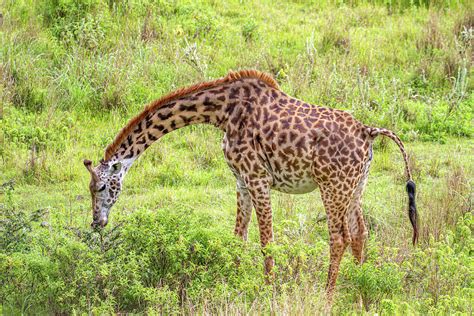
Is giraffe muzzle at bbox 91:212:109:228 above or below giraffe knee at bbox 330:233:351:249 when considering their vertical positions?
above

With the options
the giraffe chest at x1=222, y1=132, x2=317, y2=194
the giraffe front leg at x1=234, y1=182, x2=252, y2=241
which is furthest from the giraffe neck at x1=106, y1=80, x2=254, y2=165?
the giraffe front leg at x1=234, y1=182, x2=252, y2=241

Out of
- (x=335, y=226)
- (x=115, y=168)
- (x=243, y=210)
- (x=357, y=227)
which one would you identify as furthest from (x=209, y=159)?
(x=335, y=226)

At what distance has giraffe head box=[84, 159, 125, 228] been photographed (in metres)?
7.69

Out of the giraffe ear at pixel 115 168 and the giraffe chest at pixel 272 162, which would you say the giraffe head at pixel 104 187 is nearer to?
the giraffe ear at pixel 115 168

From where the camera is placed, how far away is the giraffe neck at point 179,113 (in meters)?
7.75

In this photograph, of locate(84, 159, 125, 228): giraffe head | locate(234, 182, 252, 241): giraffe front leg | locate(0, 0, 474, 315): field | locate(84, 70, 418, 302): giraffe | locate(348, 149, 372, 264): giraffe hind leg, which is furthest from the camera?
locate(234, 182, 252, 241): giraffe front leg

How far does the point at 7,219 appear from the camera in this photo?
27.3 ft

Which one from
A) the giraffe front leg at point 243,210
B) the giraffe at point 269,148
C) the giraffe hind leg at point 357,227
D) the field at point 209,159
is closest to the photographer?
the field at point 209,159

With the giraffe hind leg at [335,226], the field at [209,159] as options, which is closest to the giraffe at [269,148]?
the giraffe hind leg at [335,226]

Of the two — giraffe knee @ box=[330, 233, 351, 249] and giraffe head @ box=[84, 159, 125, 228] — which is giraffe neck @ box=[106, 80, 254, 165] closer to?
giraffe head @ box=[84, 159, 125, 228]

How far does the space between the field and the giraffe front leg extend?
0.21m

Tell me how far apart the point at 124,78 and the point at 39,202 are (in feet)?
7.88

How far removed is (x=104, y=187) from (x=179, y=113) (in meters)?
0.86

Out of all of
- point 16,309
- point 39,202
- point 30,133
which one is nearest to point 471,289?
point 16,309
